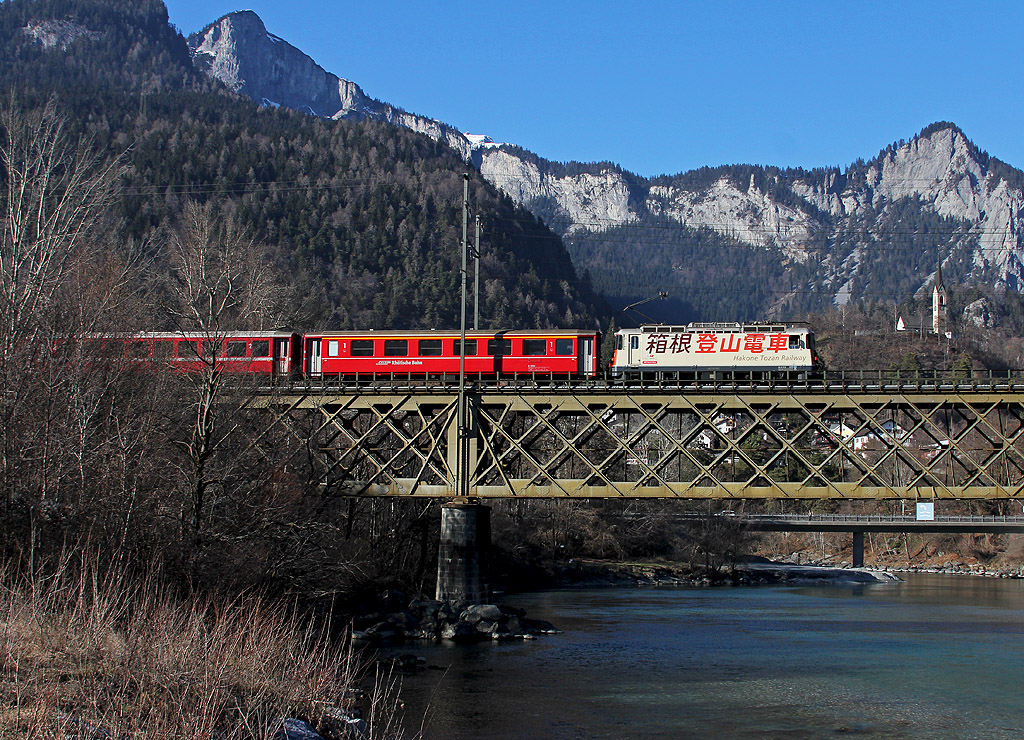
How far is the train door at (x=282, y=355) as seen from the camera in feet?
150

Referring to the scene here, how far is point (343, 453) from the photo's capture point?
43906 mm

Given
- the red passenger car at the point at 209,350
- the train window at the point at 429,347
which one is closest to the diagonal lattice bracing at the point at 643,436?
the red passenger car at the point at 209,350

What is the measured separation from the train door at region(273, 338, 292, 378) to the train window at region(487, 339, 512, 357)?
937 cm

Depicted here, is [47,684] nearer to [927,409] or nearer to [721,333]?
[721,333]

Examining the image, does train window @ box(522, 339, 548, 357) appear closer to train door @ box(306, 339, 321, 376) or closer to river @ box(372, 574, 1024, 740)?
train door @ box(306, 339, 321, 376)

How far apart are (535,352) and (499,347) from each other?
1672mm

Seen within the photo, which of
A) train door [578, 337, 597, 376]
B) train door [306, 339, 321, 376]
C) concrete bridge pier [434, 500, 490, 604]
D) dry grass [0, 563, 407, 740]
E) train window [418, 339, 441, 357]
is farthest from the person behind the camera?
train door [306, 339, 321, 376]

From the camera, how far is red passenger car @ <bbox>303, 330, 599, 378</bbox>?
45.1 metres

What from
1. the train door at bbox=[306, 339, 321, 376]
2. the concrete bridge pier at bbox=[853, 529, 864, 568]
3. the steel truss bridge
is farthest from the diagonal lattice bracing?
the concrete bridge pier at bbox=[853, 529, 864, 568]

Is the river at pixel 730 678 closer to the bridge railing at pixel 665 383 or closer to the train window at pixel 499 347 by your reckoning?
the bridge railing at pixel 665 383

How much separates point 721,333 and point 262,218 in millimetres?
141472

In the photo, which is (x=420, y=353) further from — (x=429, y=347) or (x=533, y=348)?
(x=533, y=348)

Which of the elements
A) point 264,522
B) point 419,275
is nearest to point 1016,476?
point 264,522

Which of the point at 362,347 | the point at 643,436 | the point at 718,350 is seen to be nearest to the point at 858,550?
the point at 718,350
